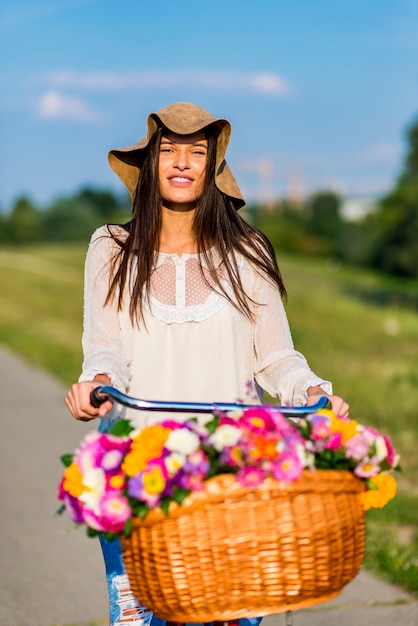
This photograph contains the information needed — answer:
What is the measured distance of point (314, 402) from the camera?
116 inches

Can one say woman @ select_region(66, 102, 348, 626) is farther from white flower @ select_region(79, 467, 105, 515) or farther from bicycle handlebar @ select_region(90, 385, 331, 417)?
white flower @ select_region(79, 467, 105, 515)

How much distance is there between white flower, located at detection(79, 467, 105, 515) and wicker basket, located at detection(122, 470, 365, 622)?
0.10 m

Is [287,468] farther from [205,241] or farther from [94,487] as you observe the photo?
[205,241]

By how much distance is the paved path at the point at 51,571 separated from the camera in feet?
16.5

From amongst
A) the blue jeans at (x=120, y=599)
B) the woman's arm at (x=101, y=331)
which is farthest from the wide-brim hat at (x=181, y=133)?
the blue jeans at (x=120, y=599)

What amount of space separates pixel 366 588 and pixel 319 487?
10.3 feet

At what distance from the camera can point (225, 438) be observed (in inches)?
93.8

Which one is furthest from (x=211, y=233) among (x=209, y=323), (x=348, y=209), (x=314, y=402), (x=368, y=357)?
(x=348, y=209)

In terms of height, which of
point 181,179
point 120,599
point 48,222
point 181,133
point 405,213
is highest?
point 181,133

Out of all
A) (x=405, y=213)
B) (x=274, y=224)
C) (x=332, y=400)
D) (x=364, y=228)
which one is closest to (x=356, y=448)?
(x=332, y=400)

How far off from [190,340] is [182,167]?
1.74 ft

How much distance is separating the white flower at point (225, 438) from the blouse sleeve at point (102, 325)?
753mm

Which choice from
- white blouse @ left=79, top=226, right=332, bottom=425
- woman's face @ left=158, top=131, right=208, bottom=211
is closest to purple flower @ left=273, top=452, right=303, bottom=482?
white blouse @ left=79, top=226, right=332, bottom=425

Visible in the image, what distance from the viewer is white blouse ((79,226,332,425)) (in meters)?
3.31
